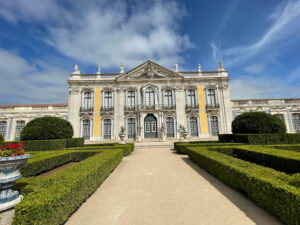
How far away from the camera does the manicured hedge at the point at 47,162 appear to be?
16.0ft

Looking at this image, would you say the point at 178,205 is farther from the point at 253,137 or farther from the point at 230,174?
the point at 253,137

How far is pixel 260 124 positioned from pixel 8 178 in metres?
12.9

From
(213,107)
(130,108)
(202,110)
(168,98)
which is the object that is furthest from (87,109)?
(213,107)

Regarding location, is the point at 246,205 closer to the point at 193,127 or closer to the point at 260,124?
the point at 260,124

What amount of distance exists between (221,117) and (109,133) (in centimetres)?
1463

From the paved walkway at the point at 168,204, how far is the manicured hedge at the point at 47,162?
2.55 metres

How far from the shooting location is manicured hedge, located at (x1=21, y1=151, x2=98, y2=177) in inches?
191

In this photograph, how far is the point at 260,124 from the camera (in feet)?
34.4

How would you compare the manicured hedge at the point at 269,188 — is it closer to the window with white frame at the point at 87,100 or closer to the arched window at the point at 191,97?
the arched window at the point at 191,97

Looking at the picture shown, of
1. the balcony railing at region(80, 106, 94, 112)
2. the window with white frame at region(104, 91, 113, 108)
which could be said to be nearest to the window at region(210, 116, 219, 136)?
the window with white frame at region(104, 91, 113, 108)

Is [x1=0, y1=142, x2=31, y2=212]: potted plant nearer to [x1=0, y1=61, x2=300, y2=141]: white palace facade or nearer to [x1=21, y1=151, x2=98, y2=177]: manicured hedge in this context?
[x1=21, y1=151, x2=98, y2=177]: manicured hedge

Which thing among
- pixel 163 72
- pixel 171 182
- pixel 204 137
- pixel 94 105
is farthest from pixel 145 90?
pixel 171 182

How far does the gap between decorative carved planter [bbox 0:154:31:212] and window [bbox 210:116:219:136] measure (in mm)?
19648

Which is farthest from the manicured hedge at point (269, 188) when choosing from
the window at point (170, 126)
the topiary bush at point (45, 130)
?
the window at point (170, 126)
